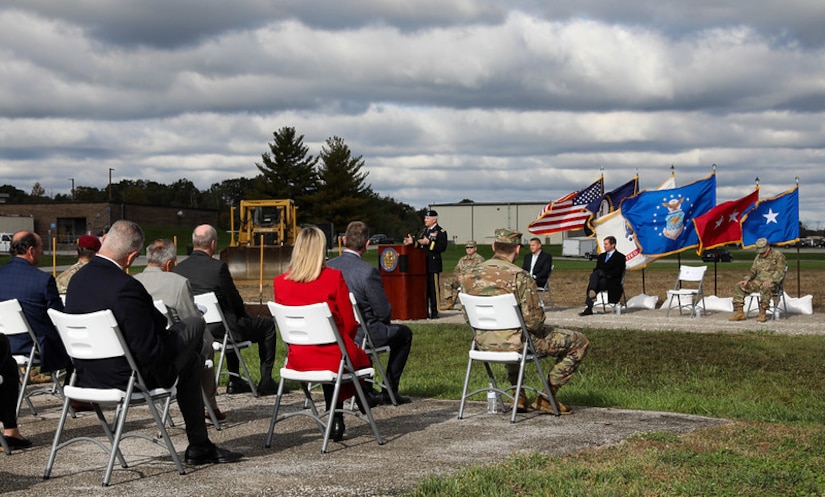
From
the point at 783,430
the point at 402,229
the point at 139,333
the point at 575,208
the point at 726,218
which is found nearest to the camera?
→ the point at 139,333

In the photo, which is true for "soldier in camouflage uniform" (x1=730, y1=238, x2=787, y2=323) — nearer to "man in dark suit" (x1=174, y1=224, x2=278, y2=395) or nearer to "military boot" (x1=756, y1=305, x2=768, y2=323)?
"military boot" (x1=756, y1=305, x2=768, y2=323)

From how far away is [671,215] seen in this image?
22328 mm

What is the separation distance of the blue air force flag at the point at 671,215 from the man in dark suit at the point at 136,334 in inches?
673

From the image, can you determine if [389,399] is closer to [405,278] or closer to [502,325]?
[502,325]

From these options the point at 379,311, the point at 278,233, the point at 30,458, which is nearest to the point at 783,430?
the point at 379,311

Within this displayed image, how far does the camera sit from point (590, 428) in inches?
305

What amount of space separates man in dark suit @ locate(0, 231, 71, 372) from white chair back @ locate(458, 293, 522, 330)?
340cm

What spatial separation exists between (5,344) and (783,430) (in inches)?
222

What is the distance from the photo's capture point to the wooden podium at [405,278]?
18125 mm

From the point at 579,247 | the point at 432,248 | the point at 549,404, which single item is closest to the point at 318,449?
the point at 549,404

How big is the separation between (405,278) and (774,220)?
26.4 feet

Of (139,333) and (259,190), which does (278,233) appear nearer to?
(139,333)

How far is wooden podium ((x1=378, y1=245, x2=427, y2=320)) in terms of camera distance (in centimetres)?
1812

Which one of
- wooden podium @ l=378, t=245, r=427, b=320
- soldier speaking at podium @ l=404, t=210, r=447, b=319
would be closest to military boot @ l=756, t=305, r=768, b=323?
soldier speaking at podium @ l=404, t=210, r=447, b=319
